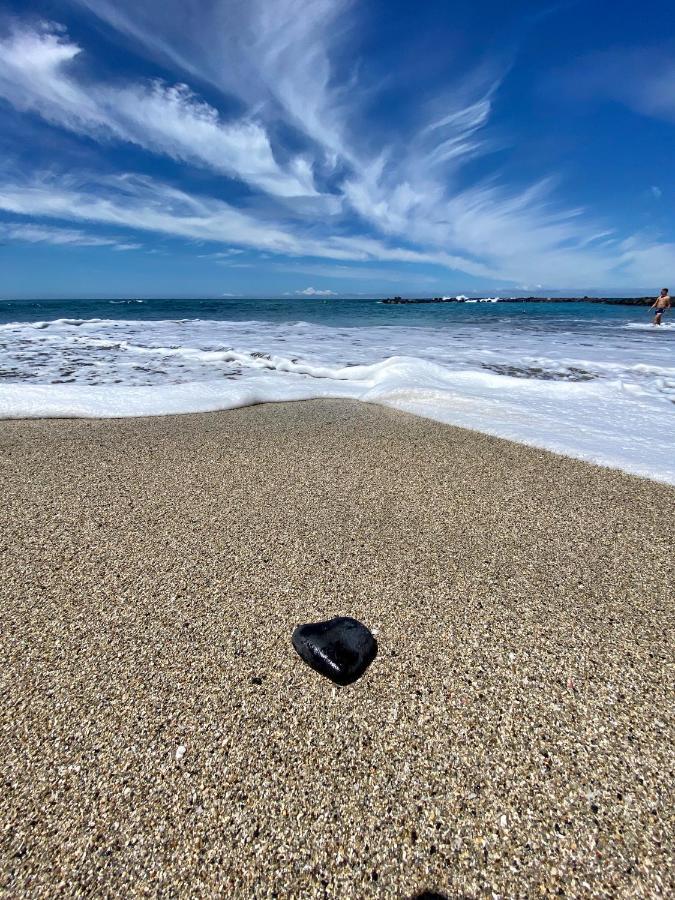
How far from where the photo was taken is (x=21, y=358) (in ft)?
25.6

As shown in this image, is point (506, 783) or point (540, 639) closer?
point (506, 783)

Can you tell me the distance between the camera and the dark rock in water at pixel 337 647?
4.25ft

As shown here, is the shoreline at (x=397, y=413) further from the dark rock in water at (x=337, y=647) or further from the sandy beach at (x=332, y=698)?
the dark rock in water at (x=337, y=647)

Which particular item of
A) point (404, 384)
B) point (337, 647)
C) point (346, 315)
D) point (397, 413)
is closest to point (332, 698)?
point (337, 647)

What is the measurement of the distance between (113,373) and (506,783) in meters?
6.98

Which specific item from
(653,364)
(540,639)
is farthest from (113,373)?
(653,364)

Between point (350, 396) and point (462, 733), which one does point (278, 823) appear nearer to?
point (462, 733)

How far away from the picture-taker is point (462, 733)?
1.14 m

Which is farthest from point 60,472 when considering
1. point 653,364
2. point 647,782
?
point 653,364

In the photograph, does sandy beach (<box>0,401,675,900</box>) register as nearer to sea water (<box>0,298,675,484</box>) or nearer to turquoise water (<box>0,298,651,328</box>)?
sea water (<box>0,298,675,484</box>)

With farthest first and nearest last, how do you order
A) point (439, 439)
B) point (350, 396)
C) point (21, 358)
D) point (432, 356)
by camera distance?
point (432, 356) → point (21, 358) → point (350, 396) → point (439, 439)

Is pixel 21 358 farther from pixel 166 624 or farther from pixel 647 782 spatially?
pixel 647 782

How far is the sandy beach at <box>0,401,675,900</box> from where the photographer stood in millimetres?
891

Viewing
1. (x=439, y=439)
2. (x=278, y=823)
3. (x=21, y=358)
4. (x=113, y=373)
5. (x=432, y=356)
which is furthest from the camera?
(x=432, y=356)
